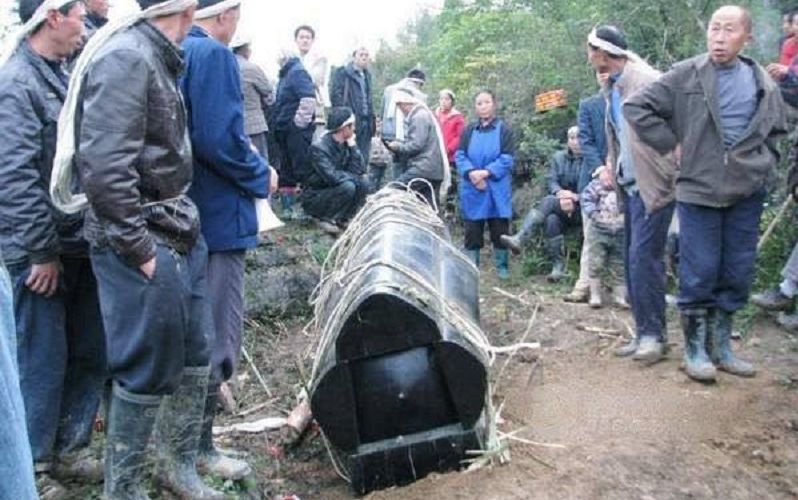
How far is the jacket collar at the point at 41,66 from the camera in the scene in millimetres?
3316

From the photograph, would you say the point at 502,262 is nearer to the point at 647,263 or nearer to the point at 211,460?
the point at 647,263

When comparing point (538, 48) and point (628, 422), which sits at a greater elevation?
point (538, 48)

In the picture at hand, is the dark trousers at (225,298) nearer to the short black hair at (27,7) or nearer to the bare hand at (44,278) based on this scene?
the bare hand at (44,278)

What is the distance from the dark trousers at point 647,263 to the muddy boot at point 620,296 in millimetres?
1553

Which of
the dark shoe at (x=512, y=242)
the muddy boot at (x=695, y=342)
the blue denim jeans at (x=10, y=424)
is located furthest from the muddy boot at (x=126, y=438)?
the dark shoe at (x=512, y=242)

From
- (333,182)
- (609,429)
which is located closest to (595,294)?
(609,429)

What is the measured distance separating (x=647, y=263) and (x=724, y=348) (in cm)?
65

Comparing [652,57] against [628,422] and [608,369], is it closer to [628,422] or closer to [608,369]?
[608,369]

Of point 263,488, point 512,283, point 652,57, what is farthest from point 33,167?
point 652,57

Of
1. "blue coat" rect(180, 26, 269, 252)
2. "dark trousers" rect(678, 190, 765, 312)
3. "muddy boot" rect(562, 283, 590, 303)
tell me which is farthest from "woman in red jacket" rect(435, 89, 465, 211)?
"blue coat" rect(180, 26, 269, 252)

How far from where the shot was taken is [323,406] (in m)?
3.60

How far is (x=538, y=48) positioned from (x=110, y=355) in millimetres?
9125

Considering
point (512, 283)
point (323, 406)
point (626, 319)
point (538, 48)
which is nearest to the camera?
point (323, 406)

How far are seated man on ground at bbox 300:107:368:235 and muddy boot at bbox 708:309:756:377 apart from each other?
13.1ft
